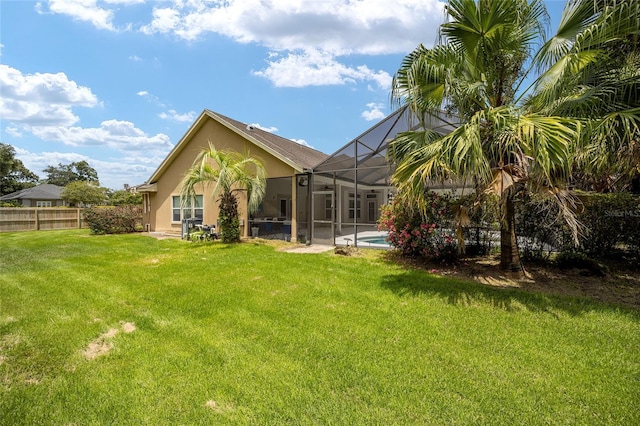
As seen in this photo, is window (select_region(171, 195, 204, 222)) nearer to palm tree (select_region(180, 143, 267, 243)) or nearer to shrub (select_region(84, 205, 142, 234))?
shrub (select_region(84, 205, 142, 234))

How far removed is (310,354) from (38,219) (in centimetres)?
2394

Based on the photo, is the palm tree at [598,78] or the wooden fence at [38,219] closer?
the palm tree at [598,78]

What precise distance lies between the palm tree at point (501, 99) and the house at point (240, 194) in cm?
687

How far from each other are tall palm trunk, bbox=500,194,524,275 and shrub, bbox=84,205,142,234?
19051 mm

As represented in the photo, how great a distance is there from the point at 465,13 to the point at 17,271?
38.4 ft

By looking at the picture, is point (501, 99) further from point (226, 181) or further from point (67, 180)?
point (67, 180)

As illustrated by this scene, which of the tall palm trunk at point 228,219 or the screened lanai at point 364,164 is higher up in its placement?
the screened lanai at point 364,164

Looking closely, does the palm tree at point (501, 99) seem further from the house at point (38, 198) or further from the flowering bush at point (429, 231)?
the house at point (38, 198)

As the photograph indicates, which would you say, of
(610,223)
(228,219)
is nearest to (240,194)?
(228,219)

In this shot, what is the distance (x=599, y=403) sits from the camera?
2.79 metres

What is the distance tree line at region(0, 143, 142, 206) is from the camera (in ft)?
110

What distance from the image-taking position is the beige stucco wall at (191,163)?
13759 mm

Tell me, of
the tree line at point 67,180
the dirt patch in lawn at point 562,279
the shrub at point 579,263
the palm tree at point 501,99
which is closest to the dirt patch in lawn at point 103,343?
the palm tree at point 501,99

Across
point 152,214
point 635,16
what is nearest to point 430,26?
point 635,16
